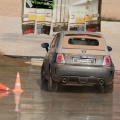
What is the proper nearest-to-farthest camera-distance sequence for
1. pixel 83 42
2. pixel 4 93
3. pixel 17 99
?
pixel 17 99 → pixel 4 93 → pixel 83 42

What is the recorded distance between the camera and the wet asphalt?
1020cm

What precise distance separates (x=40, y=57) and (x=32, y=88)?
461 inches

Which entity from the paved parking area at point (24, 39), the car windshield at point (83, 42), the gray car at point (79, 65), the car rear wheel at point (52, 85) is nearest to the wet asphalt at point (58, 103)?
the car rear wheel at point (52, 85)

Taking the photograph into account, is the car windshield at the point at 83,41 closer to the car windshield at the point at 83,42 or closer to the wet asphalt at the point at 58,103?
the car windshield at the point at 83,42

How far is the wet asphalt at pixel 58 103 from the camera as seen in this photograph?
10195 mm

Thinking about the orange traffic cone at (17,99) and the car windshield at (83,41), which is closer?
the orange traffic cone at (17,99)

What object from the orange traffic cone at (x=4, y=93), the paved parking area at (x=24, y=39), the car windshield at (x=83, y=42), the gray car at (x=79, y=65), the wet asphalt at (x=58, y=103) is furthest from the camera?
the paved parking area at (x=24, y=39)

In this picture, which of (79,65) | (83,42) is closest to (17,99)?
(79,65)

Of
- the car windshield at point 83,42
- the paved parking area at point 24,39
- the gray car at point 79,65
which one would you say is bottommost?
the paved parking area at point 24,39

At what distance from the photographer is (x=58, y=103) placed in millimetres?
11828

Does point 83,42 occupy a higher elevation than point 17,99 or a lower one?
higher

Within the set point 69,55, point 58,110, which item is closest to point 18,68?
point 69,55

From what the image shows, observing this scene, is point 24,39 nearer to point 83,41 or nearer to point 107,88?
point 83,41

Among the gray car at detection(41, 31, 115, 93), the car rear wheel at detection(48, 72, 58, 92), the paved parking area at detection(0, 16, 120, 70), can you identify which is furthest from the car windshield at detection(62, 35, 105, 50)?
the paved parking area at detection(0, 16, 120, 70)
